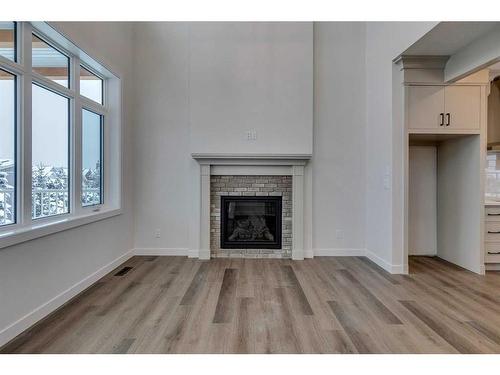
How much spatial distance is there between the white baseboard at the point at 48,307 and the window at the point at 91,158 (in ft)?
2.71

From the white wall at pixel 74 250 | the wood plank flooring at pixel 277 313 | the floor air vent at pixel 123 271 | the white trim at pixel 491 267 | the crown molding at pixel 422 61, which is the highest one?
the crown molding at pixel 422 61

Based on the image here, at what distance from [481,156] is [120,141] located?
4530 millimetres

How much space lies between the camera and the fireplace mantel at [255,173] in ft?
14.0

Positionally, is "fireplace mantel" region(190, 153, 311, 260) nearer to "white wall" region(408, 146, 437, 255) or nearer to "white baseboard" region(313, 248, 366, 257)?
"white baseboard" region(313, 248, 366, 257)

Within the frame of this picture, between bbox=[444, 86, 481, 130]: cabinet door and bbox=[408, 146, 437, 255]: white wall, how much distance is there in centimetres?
76

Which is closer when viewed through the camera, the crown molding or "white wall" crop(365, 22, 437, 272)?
the crown molding

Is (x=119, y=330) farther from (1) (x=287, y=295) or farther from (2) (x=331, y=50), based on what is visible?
(2) (x=331, y=50)

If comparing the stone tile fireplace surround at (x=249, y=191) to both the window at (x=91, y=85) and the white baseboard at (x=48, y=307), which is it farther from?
the window at (x=91, y=85)

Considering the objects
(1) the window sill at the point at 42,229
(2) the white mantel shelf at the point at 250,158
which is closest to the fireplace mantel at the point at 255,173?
(2) the white mantel shelf at the point at 250,158

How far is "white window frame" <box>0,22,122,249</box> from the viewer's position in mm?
2346

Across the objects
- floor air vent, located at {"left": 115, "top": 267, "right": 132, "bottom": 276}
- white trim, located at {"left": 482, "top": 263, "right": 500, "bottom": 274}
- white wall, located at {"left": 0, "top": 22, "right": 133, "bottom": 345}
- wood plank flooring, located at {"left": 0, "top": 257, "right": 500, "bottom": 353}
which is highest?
white wall, located at {"left": 0, "top": 22, "right": 133, "bottom": 345}

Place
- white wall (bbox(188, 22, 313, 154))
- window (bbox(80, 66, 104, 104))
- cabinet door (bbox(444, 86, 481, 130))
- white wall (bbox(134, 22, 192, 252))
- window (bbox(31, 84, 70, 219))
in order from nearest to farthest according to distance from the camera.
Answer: window (bbox(31, 84, 70, 219)) < window (bbox(80, 66, 104, 104)) < cabinet door (bbox(444, 86, 481, 130)) < white wall (bbox(188, 22, 313, 154)) < white wall (bbox(134, 22, 192, 252))

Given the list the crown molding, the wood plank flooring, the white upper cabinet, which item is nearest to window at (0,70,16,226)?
the wood plank flooring

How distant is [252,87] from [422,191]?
2.87 meters
